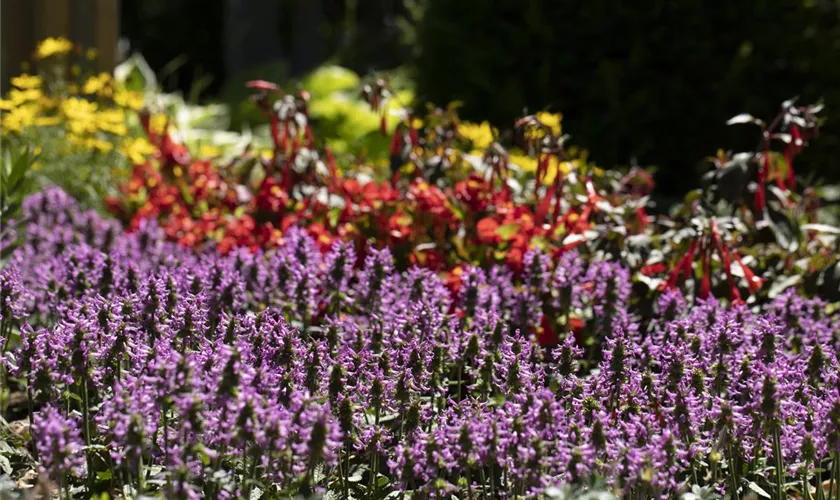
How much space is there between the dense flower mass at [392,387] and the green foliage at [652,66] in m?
3.63

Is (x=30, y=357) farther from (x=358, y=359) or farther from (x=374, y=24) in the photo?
(x=374, y=24)

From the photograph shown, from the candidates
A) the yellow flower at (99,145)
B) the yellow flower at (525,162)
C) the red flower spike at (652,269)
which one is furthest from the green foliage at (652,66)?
the red flower spike at (652,269)

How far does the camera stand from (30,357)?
259 cm

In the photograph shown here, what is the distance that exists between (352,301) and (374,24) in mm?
14212

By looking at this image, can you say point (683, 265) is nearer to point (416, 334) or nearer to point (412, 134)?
point (416, 334)

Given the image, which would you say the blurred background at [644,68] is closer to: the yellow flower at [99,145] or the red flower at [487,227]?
the yellow flower at [99,145]

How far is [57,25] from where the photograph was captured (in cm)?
794

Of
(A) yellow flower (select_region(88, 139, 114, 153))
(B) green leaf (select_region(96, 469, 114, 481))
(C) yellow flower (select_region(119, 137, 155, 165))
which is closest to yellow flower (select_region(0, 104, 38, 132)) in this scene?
(A) yellow flower (select_region(88, 139, 114, 153))

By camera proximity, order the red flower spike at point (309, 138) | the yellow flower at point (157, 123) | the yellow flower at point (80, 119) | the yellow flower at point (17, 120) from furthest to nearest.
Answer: the yellow flower at point (157, 123) < the yellow flower at point (80, 119) < the yellow flower at point (17, 120) < the red flower spike at point (309, 138)

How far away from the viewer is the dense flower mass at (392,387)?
87.5 inches

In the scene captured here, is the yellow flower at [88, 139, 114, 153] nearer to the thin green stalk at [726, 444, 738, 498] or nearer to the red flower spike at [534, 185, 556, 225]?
the red flower spike at [534, 185, 556, 225]

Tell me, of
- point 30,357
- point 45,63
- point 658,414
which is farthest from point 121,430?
point 45,63

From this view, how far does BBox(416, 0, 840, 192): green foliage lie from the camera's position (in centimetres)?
699

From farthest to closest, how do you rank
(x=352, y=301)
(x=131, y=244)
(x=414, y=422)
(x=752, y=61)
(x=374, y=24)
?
(x=374, y=24), (x=752, y=61), (x=131, y=244), (x=352, y=301), (x=414, y=422)
